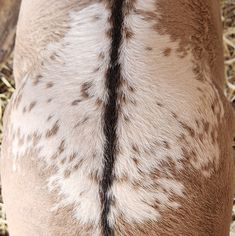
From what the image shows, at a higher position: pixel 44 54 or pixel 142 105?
pixel 44 54

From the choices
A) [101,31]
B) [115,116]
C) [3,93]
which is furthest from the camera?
[3,93]

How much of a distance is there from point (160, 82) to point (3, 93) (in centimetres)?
140

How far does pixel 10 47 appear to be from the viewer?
2.47m

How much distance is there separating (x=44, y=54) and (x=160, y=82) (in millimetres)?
347

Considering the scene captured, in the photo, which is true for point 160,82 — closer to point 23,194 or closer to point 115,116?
point 115,116

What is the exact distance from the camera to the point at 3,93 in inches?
99.8

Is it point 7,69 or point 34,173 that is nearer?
point 34,173

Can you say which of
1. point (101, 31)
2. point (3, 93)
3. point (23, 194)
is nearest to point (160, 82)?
point (101, 31)

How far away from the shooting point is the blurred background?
2398mm

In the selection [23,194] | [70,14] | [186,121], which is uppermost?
[70,14]

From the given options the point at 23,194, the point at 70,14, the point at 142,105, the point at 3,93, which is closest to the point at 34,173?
the point at 23,194

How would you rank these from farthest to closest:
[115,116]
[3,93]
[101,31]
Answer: [3,93] → [101,31] → [115,116]

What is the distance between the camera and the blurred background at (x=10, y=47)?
2398 mm

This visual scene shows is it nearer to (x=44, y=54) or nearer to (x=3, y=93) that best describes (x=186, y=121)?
(x=44, y=54)
